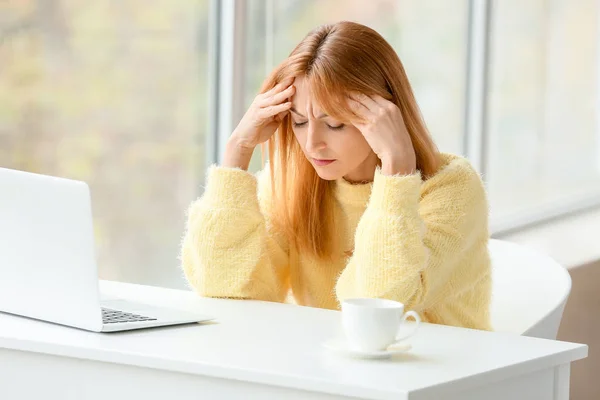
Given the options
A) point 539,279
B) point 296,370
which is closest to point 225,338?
point 296,370

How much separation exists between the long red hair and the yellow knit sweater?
3cm

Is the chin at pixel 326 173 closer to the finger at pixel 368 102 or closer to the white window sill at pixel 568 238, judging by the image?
the finger at pixel 368 102

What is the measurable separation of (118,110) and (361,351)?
1.28 meters

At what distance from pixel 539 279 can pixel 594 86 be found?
258cm

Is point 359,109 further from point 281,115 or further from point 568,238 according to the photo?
point 568,238

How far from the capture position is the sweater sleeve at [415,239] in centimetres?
168

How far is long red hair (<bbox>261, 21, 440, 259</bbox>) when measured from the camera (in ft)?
6.04

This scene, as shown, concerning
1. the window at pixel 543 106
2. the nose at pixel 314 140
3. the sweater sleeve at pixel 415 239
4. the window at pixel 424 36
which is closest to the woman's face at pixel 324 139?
the nose at pixel 314 140

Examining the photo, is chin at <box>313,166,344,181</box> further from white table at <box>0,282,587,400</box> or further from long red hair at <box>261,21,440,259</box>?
white table at <box>0,282,587,400</box>

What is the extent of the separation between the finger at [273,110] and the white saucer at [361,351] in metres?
0.64

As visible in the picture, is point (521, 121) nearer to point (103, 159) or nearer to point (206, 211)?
point (103, 159)

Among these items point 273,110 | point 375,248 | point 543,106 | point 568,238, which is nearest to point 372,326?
point 375,248

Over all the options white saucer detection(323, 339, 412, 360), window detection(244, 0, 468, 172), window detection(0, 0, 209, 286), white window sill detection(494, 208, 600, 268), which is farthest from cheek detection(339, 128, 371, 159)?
white window sill detection(494, 208, 600, 268)

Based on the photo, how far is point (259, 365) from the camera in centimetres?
122
